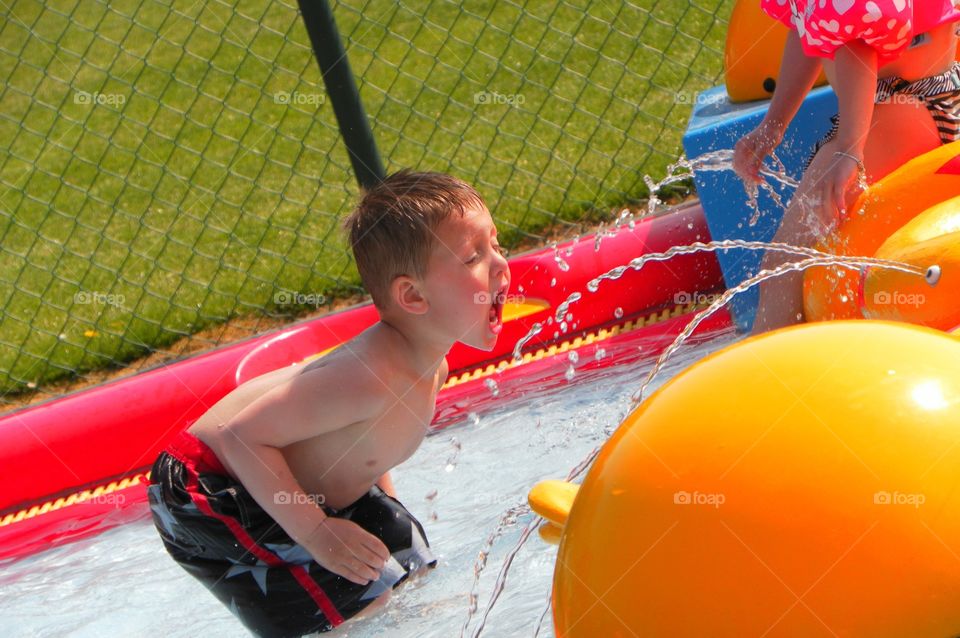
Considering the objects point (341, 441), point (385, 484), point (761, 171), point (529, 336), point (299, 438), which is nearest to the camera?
point (299, 438)

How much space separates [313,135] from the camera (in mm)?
6121

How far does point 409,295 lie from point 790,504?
119cm

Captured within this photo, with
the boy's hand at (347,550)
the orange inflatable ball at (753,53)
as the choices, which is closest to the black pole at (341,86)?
the orange inflatable ball at (753,53)

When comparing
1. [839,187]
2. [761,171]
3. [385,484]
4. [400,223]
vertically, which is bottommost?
[385,484]

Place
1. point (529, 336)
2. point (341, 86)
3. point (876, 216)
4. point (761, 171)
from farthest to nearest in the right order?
point (341, 86) → point (529, 336) → point (761, 171) → point (876, 216)

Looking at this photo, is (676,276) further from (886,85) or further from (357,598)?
(357,598)

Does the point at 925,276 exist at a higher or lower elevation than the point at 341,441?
higher

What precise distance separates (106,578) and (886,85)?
2547mm

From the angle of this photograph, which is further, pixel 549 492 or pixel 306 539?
pixel 306 539

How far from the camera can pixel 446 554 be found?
2959 mm

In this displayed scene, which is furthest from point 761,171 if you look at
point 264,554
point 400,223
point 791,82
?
point 264,554

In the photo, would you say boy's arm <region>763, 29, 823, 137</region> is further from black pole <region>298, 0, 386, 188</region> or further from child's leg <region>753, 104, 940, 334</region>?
black pole <region>298, 0, 386, 188</region>

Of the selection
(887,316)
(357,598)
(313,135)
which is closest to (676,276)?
(887,316)

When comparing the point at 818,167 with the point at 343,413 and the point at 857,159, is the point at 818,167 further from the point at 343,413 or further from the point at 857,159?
the point at 343,413
